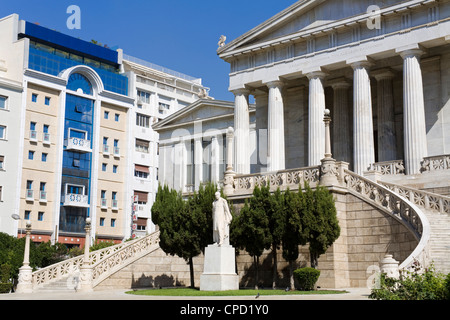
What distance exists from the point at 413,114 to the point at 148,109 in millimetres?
53424

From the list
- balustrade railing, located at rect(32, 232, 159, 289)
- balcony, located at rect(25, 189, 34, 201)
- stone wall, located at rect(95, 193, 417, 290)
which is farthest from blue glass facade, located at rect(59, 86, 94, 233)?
stone wall, located at rect(95, 193, 417, 290)

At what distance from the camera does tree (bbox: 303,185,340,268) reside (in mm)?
25812

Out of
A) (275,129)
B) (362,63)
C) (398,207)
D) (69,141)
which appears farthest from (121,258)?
(69,141)

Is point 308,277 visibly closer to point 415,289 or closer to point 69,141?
point 415,289

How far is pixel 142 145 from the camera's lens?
263 feet

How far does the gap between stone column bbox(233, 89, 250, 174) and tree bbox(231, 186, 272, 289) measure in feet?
50.9

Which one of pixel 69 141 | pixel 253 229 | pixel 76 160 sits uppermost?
pixel 69 141

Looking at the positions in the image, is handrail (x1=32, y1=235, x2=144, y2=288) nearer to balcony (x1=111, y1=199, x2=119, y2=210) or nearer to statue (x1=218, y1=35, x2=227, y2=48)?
statue (x1=218, y1=35, x2=227, y2=48)

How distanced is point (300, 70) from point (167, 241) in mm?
17108

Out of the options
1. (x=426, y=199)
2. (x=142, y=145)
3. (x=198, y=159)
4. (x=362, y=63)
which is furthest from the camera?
(x=142, y=145)

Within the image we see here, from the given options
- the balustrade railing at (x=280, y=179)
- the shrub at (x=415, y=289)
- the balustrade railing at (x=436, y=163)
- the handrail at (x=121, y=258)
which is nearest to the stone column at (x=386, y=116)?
the balustrade railing at (x=436, y=163)

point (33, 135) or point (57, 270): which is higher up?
point (33, 135)

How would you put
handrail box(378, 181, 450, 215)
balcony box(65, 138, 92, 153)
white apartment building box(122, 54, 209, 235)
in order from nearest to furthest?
1. handrail box(378, 181, 450, 215)
2. balcony box(65, 138, 92, 153)
3. white apartment building box(122, 54, 209, 235)
